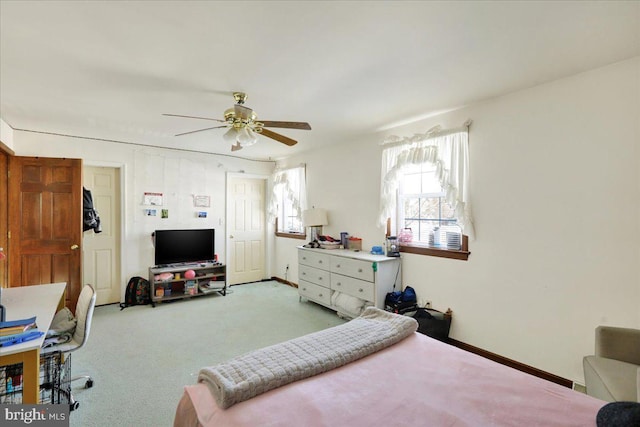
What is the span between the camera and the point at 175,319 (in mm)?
3930

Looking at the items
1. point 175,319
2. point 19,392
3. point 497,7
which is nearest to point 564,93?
point 497,7

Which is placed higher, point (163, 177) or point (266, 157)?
point (266, 157)

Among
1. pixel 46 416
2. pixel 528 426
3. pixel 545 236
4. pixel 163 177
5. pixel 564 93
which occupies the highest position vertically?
pixel 564 93

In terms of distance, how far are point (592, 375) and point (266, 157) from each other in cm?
528

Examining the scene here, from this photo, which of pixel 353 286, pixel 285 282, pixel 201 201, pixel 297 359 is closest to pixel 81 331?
pixel 297 359

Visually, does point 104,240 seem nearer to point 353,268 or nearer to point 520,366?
point 353,268

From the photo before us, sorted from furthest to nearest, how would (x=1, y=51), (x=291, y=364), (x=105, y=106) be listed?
1. (x=105, y=106)
2. (x=1, y=51)
3. (x=291, y=364)

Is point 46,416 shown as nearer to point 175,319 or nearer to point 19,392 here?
point 19,392

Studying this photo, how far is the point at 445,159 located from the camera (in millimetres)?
3162

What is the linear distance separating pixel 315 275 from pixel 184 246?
229 cm

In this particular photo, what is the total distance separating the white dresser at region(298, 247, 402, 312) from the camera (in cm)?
348

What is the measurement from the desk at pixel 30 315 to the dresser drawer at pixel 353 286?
283cm

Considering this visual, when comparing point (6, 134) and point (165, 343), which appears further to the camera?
point (6, 134)

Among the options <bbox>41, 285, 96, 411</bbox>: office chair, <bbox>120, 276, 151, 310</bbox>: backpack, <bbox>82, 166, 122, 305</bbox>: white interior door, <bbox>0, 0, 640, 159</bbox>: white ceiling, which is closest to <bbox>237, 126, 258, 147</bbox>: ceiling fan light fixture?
<bbox>0, 0, 640, 159</bbox>: white ceiling
